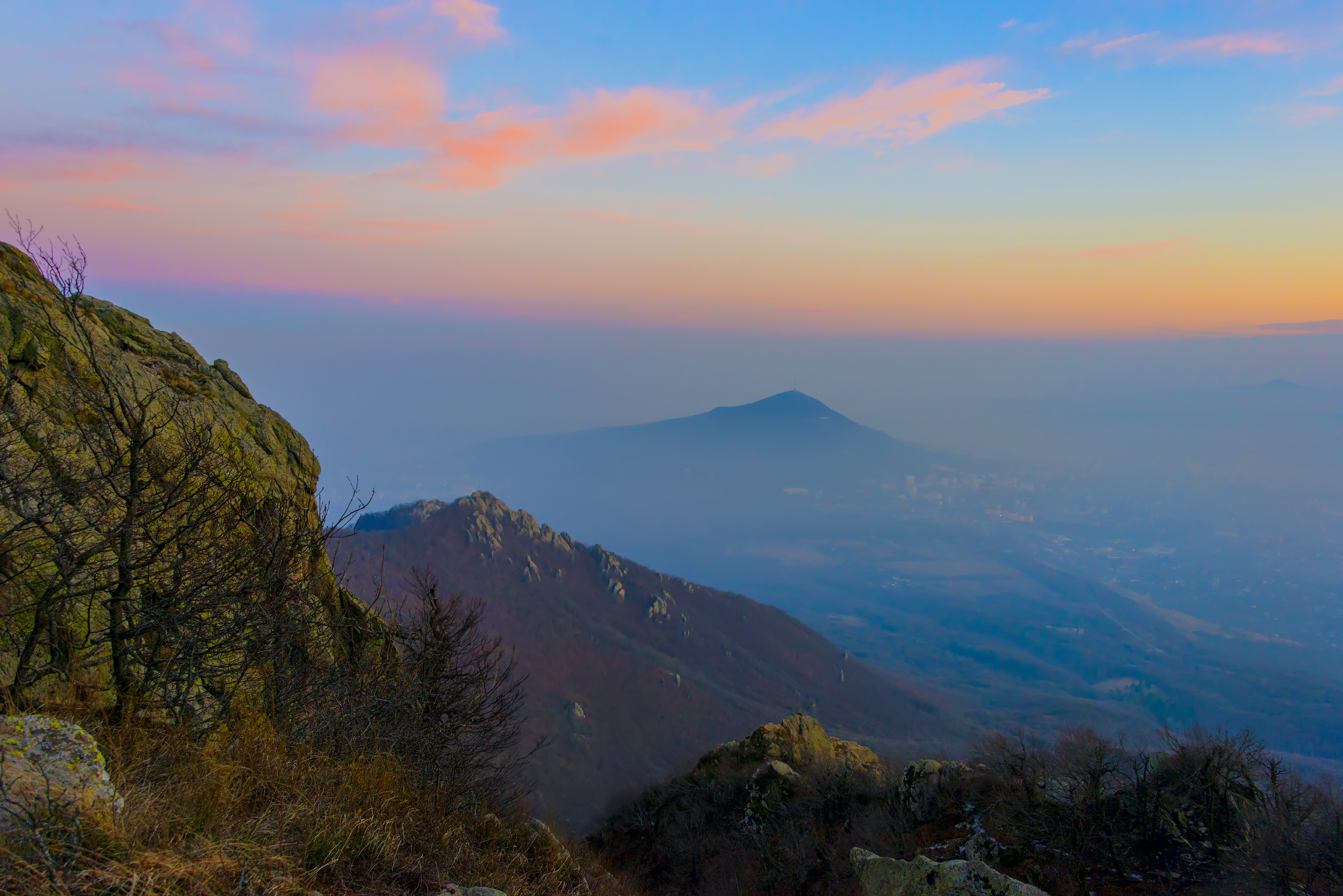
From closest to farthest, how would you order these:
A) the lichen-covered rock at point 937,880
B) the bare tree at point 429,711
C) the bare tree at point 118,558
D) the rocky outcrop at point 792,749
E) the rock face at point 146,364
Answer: the bare tree at point 118,558
the lichen-covered rock at point 937,880
the rock face at point 146,364
the bare tree at point 429,711
the rocky outcrop at point 792,749

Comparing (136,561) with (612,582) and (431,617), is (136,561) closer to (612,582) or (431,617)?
(431,617)

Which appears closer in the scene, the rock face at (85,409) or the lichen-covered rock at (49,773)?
the lichen-covered rock at (49,773)

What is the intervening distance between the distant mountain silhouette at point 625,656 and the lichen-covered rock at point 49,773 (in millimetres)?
53703

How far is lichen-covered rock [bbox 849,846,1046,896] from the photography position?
285 inches

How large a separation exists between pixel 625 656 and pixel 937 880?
84.4 m

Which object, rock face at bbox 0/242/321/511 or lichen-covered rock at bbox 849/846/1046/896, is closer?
lichen-covered rock at bbox 849/846/1046/896

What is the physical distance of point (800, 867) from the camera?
66.8 feet

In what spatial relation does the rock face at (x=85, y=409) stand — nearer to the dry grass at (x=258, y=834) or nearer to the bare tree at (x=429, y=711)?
the bare tree at (x=429, y=711)

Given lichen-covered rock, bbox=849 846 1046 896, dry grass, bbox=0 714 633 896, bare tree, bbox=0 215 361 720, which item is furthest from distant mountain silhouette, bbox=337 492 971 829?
dry grass, bbox=0 714 633 896

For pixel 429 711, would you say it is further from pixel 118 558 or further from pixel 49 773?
pixel 49 773

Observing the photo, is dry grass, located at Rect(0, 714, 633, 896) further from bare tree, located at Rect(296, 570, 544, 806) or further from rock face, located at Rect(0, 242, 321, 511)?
rock face, located at Rect(0, 242, 321, 511)

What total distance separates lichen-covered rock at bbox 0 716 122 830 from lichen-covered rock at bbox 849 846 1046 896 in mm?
8103

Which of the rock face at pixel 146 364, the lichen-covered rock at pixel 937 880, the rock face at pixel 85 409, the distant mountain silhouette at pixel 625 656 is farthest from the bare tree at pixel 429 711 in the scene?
the distant mountain silhouette at pixel 625 656

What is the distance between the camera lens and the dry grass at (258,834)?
346 centimetres
